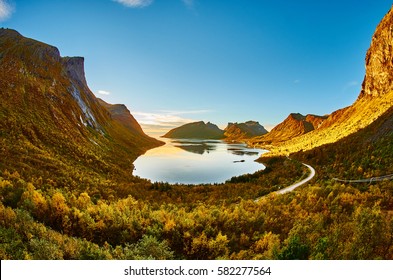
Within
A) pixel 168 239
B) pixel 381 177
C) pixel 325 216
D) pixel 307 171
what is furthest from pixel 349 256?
pixel 307 171

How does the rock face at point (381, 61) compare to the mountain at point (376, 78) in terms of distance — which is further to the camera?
the rock face at point (381, 61)

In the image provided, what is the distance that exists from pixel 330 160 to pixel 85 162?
47.9 metres

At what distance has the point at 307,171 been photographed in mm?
43156

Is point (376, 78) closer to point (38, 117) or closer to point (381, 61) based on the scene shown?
point (381, 61)

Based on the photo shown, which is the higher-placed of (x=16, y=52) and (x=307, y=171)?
(x=16, y=52)

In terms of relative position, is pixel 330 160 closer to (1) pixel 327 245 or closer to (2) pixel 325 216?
(2) pixel 325 216

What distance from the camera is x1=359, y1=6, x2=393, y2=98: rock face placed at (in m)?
81.0

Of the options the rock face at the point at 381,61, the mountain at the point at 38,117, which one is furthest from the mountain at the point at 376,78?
the mountain at the point at 38,117

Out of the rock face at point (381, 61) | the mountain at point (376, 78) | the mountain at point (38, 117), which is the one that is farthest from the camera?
the rock face at point (381, 61)

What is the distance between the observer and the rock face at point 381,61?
81000 mm

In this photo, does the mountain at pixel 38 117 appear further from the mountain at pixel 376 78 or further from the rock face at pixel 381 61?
the rock face at pixel 381 61

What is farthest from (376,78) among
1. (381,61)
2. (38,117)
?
(38,117)

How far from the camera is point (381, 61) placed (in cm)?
8706
